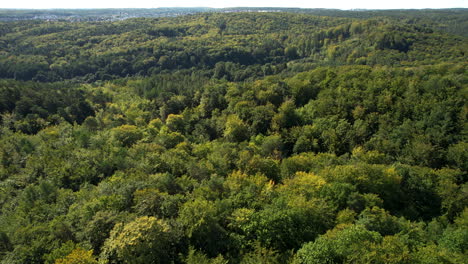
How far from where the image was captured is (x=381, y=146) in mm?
57250

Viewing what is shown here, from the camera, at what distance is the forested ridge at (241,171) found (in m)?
26.4

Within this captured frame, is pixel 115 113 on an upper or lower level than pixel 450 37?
lower

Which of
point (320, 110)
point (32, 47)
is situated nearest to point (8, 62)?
point (32, 47)

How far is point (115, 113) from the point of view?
8381 centimetres

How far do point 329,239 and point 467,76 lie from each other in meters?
69.6

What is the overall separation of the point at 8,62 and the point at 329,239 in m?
166

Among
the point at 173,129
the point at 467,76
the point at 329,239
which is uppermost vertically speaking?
the point at 467,76

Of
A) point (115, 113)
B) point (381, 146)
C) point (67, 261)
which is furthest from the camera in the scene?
point (115, 113)

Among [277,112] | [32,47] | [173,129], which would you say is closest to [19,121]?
[173,129]

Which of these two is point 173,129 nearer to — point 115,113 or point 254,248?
point 115,113

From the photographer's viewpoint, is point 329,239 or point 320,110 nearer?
point 329,239

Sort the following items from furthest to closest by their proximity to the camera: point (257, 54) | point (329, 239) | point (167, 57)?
point (257, 54) < point (167, 57) < point (329, 239)

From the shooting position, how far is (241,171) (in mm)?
44469

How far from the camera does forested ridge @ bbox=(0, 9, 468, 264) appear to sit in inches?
1041
